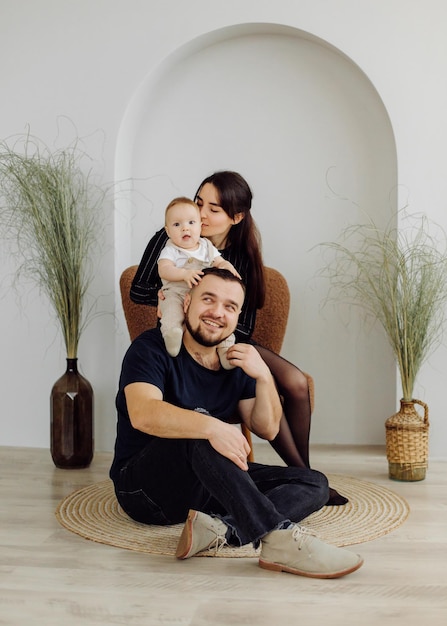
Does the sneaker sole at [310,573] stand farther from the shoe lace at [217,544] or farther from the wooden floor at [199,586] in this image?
the shoe lace at [217,544]

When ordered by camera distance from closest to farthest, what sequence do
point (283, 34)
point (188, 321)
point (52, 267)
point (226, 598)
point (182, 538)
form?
point (226, 598), point (182, 538), point (188, 321), point (52, 267), point (283, 34)

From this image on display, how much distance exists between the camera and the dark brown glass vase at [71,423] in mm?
3639

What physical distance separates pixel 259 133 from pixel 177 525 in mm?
2108

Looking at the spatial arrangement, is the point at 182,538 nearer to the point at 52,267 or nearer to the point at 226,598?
the point at 226,598

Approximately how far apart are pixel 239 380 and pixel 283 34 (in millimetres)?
2027

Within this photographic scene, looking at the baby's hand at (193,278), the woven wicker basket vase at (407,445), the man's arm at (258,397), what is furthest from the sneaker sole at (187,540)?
the woven wicker basket vase at (407,445)

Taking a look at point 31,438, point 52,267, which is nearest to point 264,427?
point 52,267

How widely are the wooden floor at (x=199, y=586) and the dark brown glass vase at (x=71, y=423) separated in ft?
2.39

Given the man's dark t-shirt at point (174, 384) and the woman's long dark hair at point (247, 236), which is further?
the woman's long dark hair at point (247, 236)

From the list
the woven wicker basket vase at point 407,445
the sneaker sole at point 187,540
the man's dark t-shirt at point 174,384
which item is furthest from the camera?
the woven wicker basket vase at point 407,445

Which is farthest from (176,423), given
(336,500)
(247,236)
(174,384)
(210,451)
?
(247,236)

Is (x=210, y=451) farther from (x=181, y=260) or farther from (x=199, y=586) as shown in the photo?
(x=181, y=260)

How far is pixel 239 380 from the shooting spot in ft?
8.91

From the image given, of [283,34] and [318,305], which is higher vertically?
[283,34]
